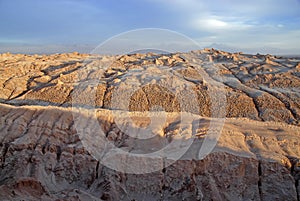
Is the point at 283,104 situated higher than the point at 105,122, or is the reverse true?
the point at 105,122

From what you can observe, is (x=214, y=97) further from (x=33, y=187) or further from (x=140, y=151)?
(x=33, y=187)

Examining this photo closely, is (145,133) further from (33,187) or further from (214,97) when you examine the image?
(214,97)

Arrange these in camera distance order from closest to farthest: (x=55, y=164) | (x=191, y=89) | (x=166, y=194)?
1. (x=166, y=194)
2. (x=55, y=164)
3. (x=191, y=89)

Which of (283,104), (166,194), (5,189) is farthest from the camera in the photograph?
(283,104)

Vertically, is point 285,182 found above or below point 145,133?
below

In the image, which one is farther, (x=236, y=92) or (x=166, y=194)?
(x=236, y=92)

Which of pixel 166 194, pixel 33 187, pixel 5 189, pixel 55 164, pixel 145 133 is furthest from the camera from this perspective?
pixel 145 133

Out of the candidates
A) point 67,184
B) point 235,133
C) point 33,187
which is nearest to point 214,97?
point 235,133

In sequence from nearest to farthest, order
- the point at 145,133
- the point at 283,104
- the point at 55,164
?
the point at 55,164 < the point at 145,133 < the point at 283,104

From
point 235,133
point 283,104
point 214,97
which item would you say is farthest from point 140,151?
point 283,104

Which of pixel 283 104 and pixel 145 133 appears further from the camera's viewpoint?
pixel 283 104
